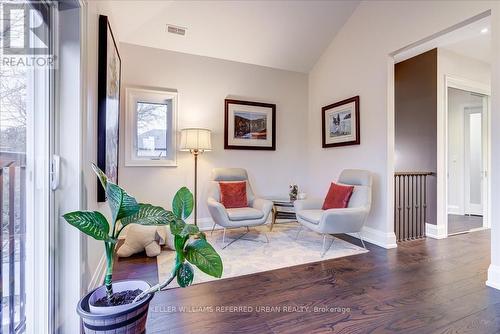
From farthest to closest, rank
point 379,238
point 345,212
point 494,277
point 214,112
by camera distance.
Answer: point 214,112 < point 379,238 < point 345,212 < point 494,277

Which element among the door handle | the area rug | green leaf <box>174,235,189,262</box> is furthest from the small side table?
the door handle

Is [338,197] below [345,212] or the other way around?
the other way around

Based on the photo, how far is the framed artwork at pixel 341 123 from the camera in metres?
3.60

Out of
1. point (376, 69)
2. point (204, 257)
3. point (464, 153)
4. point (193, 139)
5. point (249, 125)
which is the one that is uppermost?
point (376, 69)

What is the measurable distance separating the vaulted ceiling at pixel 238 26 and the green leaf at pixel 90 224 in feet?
8.82

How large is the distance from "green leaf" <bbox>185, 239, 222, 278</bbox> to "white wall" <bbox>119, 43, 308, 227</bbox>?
2717 mm

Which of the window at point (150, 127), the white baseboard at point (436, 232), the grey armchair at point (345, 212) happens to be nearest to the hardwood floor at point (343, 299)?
the grey armchair at point (345, 212)

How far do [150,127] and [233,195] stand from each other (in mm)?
1590

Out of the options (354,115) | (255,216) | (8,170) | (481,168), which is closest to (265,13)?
(354,115)

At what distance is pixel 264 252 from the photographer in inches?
113

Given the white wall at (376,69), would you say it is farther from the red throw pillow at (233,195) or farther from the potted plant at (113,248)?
the potted plant at (113,248)

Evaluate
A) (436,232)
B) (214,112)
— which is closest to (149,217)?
(214,112)

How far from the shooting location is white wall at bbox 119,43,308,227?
356 centimetres

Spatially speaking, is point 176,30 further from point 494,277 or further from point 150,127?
point 494,277
